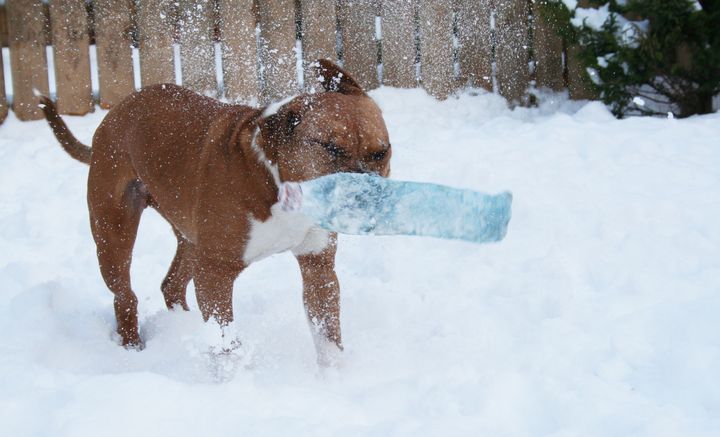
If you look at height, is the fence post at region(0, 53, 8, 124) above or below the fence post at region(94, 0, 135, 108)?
below

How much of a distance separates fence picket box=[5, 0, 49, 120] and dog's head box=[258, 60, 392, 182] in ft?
12.9

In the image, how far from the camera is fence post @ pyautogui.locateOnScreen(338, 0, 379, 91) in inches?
250

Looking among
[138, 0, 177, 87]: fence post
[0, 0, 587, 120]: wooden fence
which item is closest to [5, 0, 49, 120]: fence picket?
[0, 0, 587, 120]: wooden fence

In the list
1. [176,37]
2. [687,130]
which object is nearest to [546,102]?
[687,130]

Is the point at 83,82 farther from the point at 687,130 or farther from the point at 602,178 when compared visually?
the point at 687,130

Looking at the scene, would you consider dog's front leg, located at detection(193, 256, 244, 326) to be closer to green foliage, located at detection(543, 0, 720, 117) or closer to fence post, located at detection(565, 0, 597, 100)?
green foliage, located at detection(543, 0, 720, 117)

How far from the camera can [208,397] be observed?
A: 2.49m

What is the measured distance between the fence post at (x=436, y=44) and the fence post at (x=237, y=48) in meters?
1.36

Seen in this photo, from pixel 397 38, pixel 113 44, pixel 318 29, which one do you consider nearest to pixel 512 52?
pixel 397 38

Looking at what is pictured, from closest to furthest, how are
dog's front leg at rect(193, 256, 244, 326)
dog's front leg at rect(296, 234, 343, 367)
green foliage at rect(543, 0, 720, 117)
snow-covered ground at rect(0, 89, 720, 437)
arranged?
snow-covered ground at rect(0, 89, 720, 437)
dog's front leg at rect(193, 256, 244, 326)
dog's front leg at rect(296, 234, 343, 367)
green foliage at rect(543, 0, 720, 117)

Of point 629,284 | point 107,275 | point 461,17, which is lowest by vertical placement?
point 107,275

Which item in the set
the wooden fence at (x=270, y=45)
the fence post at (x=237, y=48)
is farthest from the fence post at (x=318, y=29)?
the fence post at (x=237, y=48)

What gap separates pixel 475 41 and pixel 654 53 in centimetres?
160

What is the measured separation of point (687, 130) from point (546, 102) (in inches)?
61.9
